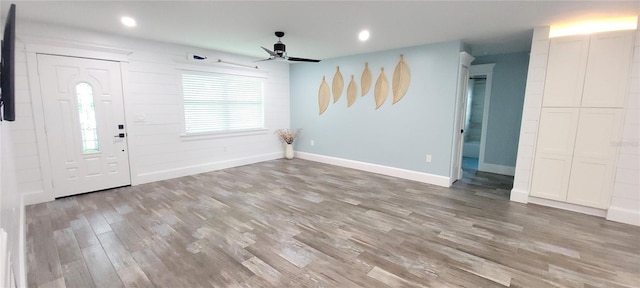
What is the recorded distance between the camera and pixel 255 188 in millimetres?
4430

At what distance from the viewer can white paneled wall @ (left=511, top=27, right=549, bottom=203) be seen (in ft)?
11.7

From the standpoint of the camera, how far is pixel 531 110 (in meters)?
3.74

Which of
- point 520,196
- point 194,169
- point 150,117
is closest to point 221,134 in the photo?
point 194,169

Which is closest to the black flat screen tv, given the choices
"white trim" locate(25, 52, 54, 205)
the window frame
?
"white trim" locate(25, 52, 54, 205)

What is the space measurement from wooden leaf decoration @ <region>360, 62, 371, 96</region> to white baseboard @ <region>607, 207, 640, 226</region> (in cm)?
385

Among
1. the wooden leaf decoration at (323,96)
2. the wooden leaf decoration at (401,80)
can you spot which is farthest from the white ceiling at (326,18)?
the wooden leaf decoration at (323,96)

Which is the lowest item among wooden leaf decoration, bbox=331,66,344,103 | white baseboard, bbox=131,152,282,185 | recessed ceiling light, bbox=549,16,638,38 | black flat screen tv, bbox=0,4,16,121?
white baseboard, bbox=131,152,282,185

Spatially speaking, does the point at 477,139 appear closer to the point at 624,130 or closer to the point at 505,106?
the point at 505,106

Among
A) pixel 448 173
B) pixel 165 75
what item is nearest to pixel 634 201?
pixel 448 173

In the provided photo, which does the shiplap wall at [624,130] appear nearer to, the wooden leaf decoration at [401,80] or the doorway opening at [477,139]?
the doorway opening at [477,139]

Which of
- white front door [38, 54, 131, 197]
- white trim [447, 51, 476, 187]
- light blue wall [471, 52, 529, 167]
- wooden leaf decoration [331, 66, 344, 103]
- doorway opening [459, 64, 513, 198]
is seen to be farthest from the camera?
wooden leaf decoration [331, 66, 344, 103]

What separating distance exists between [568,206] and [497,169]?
199 centimetres

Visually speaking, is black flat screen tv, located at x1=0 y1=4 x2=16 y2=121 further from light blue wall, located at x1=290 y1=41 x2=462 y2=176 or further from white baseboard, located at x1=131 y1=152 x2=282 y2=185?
light blue wall, located at x1=290 y1=41 x2=462 y2=176

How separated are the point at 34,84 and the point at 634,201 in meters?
7.53
